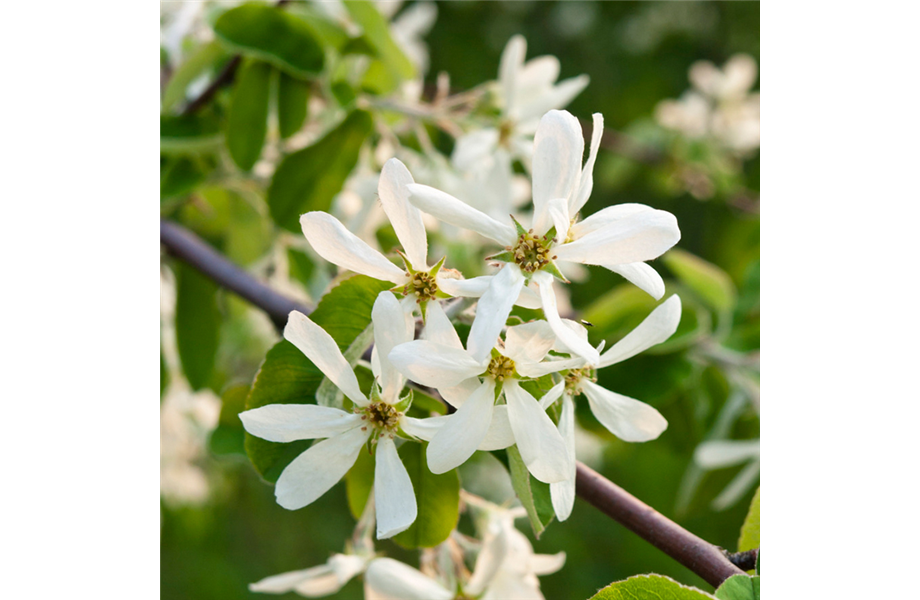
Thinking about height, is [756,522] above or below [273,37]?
below

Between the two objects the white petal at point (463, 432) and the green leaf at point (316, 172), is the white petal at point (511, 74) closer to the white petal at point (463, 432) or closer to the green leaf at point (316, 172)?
the green leaf at point (316, 172)

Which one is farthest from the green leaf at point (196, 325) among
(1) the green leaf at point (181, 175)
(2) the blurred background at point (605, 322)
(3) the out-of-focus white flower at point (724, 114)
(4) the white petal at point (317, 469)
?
(3) the out-of-focus white flower at point (724, 114)

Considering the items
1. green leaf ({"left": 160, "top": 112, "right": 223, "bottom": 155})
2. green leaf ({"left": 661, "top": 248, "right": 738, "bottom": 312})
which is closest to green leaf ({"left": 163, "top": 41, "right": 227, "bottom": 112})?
green leaf ({"left": 160, "top": 112, "right": 223, "bottom": 155})

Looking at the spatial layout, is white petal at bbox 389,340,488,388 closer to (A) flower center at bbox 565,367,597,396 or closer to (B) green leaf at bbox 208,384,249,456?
→ (A) flower center at bbox 565,367,597,396

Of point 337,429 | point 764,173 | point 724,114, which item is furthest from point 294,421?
point 724,114

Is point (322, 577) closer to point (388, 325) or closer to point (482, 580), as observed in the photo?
point (482, 580)
